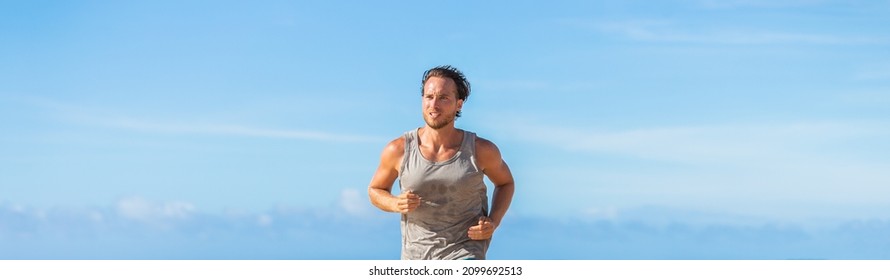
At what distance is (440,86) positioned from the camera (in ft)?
24.6

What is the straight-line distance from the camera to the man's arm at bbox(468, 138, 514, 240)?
24.6ft

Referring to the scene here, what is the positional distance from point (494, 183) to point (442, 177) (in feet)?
2.39

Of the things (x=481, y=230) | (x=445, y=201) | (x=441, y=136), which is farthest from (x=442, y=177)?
(x=481, y=230)

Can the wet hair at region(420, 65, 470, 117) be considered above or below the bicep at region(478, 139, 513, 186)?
above

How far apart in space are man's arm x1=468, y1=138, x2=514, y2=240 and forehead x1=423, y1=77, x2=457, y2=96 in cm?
51

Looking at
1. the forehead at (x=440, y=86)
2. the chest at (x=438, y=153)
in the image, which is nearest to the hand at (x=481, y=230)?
the chest at (x=438, y=153)

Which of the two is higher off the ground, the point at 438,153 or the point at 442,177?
the point at 438,153

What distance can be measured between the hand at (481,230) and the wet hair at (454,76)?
95 cm

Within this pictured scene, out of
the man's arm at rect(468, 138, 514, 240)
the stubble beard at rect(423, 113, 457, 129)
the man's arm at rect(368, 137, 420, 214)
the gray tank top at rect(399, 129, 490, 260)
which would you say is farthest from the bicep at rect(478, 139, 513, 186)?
the man's arm at rect(368, 137, 420, 214)

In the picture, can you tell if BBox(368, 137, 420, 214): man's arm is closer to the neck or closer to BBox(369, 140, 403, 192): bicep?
BBox(369, 140, 403, 192): bicep

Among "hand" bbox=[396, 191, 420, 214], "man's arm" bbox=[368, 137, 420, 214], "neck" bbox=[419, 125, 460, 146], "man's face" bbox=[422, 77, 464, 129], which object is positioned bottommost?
"hand" bbox=[396, 191, 420, 214]

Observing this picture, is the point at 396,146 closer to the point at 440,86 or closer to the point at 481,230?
the point at 440,86
